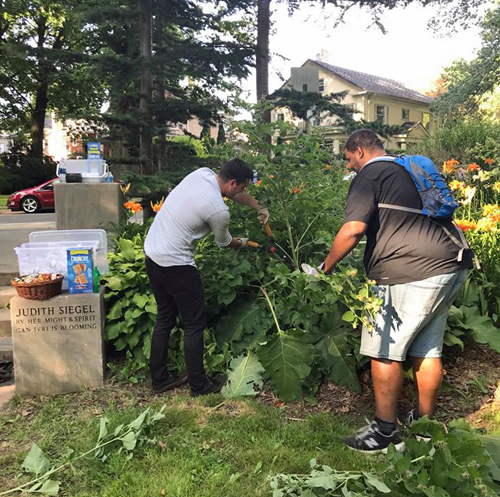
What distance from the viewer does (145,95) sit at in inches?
357

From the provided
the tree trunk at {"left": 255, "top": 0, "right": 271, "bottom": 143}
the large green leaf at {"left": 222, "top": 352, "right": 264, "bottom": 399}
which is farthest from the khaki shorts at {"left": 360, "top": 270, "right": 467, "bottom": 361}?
the tree trunk at {"left": 255, "top": 0, "right": 271, "bottom": 143}

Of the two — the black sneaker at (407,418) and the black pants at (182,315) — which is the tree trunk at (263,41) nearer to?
the black pants at (182,315)

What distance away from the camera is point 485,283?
→ 3.82 meters

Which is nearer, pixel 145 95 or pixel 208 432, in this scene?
pixel 208 432

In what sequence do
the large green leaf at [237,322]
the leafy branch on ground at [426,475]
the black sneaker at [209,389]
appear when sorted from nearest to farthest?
the leafy branch on ground at [426,475], the black sneaker at [209,389], the large green leaf at [237,322]

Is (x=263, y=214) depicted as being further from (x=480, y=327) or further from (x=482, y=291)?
(x=482, y=291)

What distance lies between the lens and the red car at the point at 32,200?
60.3 feet

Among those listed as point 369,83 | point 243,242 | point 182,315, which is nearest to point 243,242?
point 243,242

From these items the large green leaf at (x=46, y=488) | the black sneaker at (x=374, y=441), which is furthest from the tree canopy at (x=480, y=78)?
the large green leaf at (x=46, y=488)

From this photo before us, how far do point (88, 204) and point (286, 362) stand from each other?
12.0 feet

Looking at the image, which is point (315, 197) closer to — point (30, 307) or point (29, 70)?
point (30, 307)

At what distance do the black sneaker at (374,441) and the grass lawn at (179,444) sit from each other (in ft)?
0.23

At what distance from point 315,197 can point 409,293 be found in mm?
1541

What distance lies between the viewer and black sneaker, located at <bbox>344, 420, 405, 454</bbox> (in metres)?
2.63
